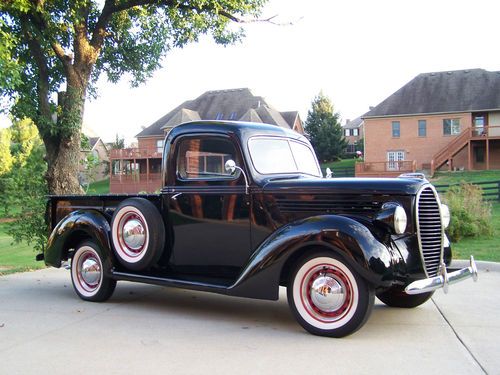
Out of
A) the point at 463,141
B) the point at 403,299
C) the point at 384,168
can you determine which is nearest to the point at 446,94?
the point at 463,141

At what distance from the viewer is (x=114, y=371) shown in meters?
3.93

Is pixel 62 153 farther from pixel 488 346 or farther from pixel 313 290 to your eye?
pixel 488 346

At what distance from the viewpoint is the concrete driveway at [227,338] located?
158 inches

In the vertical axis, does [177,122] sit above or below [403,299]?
above

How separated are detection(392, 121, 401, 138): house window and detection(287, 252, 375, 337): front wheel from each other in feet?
138

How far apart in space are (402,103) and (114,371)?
145 feet

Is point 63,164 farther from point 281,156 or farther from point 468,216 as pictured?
point 468,216

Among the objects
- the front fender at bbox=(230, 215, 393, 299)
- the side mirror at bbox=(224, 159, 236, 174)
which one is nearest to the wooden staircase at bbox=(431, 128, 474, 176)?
the side mirror at bbox=(224, 159, 236, 174)

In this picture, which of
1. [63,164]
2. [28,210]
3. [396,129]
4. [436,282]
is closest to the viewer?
[436,282]

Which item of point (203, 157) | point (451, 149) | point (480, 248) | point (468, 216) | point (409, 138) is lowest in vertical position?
point (480, 248)

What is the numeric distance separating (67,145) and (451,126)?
1483 inches

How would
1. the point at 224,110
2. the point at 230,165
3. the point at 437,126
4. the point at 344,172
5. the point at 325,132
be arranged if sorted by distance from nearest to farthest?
the point at 230,165 → the point at 437,126 → the point at 344,172 → the point at 224,110 → the point at 325,132

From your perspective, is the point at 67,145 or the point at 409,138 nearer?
the point at 67,145

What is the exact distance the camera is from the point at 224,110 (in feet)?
167
